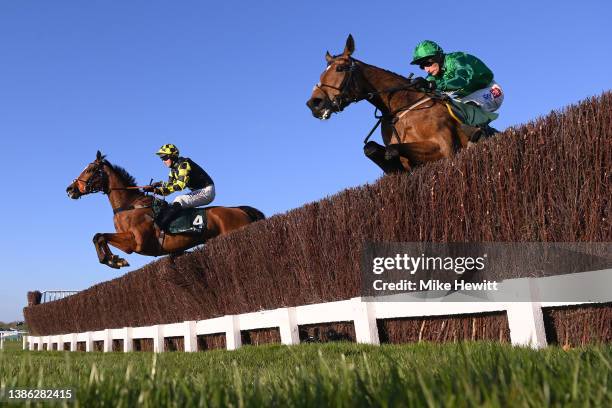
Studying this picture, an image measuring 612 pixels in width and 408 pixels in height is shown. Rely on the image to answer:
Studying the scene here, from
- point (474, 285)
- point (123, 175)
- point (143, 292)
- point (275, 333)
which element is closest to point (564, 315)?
point (474, 285)

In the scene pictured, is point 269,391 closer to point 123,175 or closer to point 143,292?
point 143,292

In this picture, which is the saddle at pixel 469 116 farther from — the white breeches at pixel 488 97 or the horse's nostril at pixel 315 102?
the horse's nostril at pixel 315 102

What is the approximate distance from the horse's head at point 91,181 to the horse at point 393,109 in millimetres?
7787

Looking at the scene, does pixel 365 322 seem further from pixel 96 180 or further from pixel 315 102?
pixel 96 180

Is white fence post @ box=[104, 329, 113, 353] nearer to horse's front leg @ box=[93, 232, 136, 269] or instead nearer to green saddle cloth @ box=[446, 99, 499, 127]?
horse's front leg @ box=[93, 232, 136, 269]

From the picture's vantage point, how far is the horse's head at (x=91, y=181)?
13852 millimetres

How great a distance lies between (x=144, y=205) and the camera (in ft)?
44.0

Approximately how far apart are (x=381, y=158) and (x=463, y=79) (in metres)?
1.57

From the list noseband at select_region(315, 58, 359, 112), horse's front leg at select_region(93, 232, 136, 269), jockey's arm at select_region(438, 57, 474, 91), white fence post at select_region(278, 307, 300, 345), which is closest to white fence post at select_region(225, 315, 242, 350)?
white fence post at select_region(278, 307, 300, 345)

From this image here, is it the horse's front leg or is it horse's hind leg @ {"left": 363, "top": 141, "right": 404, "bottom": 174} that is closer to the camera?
horse's hind leg @ {"left": 363, "top": 141, "right": 404, "bottom": 174}

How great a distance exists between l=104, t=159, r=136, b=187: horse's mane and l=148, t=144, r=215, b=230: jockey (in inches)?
61.4

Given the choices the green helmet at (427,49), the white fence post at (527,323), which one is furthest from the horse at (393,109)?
the white fence post at (527,323)

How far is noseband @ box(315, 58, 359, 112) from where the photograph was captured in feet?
25.2

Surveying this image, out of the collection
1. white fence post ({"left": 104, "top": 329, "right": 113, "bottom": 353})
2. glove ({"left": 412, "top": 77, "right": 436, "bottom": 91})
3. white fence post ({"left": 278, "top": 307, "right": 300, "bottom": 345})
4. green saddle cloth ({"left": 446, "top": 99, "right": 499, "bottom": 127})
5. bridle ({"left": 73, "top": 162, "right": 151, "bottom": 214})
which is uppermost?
bridle ({"left": 73, "top": 162, "right": 151, "bottom": 214})
